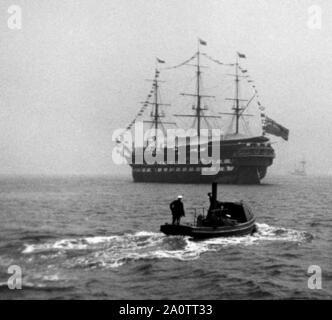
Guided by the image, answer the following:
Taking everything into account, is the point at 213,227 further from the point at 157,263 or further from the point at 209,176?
the point at 209,176

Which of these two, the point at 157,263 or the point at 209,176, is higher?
the point at 209,176

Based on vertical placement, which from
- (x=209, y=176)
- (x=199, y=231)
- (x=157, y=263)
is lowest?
(x=157, y=263)

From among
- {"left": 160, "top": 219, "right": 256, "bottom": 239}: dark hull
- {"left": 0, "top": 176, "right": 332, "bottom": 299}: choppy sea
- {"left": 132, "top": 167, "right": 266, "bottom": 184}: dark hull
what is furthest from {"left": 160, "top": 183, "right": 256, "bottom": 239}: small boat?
{"left": 132, "top": 167, "right": 266, "bottom": 184}: dark hull

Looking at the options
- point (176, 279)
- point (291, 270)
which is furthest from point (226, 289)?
point (291, 270)

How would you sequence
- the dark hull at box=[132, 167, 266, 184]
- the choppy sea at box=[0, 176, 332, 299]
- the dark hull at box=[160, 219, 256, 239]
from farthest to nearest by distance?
1. the dark hull at box=[132, 167, 266, 184]
2. the dark hull at box=[160, 219, 256, 239]
3. the choppy sea at box=[0, 176, 332, 299]

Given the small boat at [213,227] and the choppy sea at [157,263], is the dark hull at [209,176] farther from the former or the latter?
the small boat at [213,227]

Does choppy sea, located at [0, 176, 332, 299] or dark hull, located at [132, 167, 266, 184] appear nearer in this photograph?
choppy sea, located at [0, 176, 332, 299]

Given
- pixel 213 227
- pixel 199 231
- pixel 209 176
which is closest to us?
pixel 199 231

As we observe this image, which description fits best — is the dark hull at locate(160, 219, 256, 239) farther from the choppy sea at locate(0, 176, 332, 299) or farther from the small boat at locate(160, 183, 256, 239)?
the choppy sea at locate(0, 176, 332, 299)

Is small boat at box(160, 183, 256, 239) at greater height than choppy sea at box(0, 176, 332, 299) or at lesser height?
greater

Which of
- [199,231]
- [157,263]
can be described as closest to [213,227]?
[199,231]

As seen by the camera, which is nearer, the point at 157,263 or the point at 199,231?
the point at 157,263

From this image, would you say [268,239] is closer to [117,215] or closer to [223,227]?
[223,227]
